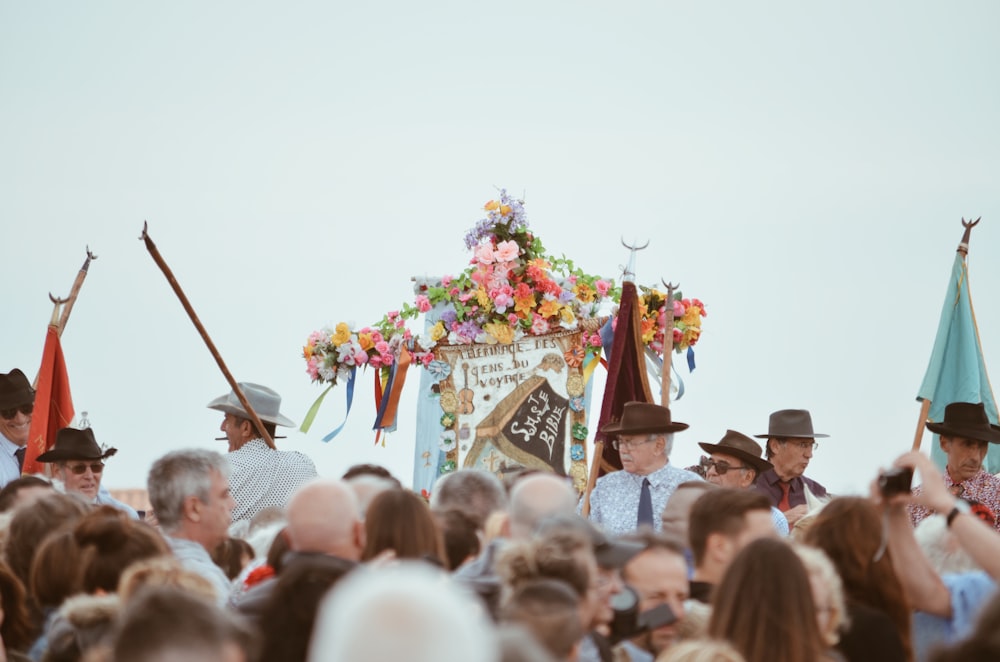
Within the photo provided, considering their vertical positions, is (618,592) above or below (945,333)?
below

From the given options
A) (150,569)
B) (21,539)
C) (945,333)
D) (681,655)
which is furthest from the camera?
(945,333)

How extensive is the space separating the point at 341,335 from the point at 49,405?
2583 millimetres

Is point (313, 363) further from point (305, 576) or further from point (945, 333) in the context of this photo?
point (305, 576)

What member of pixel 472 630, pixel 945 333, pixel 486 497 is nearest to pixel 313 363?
pixel 945 333

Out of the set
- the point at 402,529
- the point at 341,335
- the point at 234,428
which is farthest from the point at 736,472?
the point at 402,529

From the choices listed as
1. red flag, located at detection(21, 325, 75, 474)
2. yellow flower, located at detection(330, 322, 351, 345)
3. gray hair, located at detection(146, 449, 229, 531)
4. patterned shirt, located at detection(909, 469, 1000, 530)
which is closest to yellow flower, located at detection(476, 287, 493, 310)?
yellow flower, located at detection(330, 322, 351, 345)

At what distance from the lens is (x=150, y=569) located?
4.05 m

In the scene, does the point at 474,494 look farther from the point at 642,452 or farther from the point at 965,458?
the point at 965,458

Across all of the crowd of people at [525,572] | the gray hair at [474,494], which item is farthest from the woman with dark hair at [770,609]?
the gray hair at [474,494]

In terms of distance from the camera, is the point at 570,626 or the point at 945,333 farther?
the point at 945,333

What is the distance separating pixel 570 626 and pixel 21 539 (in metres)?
2.92

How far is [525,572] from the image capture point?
4.00 metres

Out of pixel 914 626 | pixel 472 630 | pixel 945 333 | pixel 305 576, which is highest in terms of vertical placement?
pixel 945 333

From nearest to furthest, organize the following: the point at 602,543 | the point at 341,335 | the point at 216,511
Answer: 1. the point at 602,543
2. the point at 216,511
3. the point at 341,335
